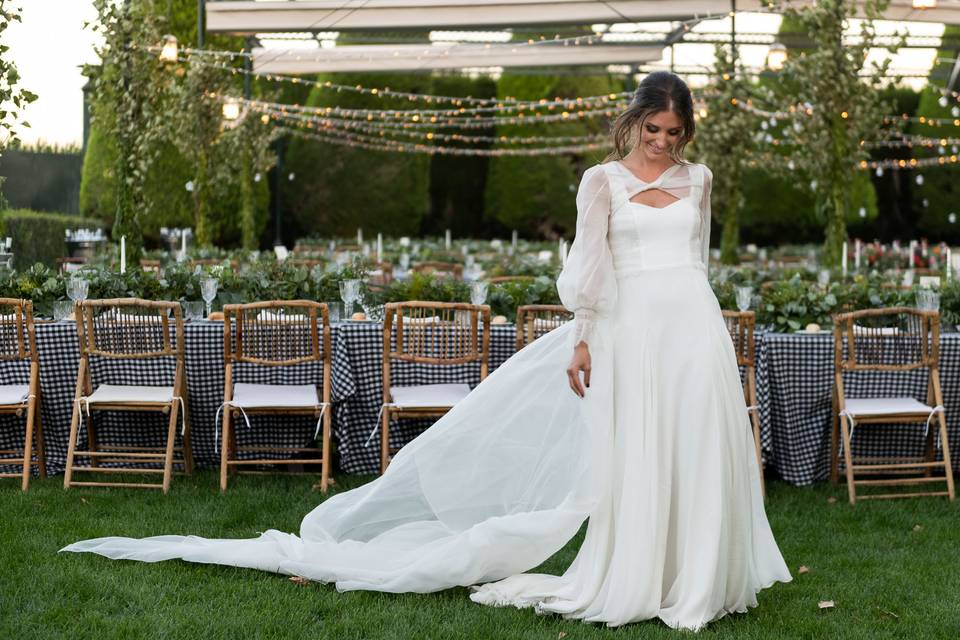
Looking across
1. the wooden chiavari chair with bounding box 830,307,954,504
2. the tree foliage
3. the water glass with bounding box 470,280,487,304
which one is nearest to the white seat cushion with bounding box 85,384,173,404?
the water glass with bounding box 470,280,487,304

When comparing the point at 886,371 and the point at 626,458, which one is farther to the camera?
the point at 886,371

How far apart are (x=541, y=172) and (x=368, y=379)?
658 inches

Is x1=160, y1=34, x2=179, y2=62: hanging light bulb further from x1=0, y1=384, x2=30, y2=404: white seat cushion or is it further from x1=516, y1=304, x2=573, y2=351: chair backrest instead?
x1=516, y1=304, x2=573, y2=351: chair backrest

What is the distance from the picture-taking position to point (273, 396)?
5.73 metres

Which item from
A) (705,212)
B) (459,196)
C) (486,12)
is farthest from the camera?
(459,196)

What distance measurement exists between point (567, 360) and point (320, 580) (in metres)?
1.10

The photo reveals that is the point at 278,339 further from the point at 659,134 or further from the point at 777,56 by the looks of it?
the point at 777,56

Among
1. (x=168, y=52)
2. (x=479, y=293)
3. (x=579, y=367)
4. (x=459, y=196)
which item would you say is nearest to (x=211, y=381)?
(x=479, y=293)

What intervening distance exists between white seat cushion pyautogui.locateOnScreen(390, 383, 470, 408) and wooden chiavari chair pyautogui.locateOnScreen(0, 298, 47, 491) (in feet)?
5.47

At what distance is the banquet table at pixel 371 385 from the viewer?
598 centimetres

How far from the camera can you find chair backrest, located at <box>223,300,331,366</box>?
5.71 m

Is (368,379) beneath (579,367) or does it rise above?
beneath

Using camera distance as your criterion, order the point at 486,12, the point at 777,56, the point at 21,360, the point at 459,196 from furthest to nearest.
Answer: the point at 459,196
the point at 486,12
the point at 777,56
the point at 21,360

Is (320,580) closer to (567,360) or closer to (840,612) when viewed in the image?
(567,360)
